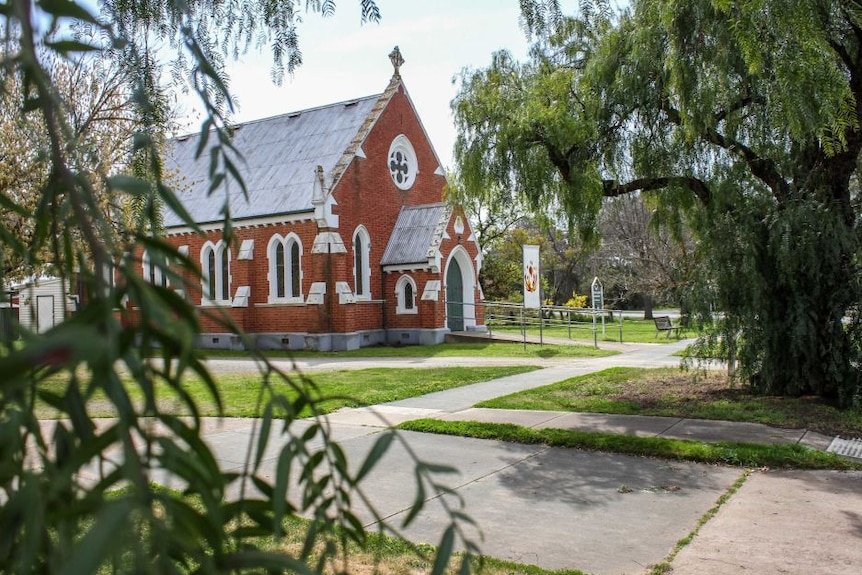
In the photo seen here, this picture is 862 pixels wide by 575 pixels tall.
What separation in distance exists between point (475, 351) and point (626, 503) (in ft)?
53.3

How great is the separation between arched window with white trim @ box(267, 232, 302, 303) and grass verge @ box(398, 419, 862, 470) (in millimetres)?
17241

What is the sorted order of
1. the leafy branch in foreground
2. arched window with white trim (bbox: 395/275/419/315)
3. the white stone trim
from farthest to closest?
1. arched window with white trim (bbox: 395/275/419/315)
2. the white stone trim
3. the leafy branch in foreground

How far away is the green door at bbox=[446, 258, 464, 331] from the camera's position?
27016mm

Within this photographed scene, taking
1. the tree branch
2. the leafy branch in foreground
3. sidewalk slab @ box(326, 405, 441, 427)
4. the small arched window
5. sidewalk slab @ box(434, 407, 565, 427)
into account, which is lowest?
sidewalk slab @ box(326, 405, 441, 427)

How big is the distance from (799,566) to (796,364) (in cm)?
638

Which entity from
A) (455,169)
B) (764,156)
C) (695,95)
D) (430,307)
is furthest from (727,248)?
(430,307)

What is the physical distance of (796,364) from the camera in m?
10.0

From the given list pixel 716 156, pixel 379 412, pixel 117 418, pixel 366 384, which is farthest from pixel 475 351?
pixel 117 418

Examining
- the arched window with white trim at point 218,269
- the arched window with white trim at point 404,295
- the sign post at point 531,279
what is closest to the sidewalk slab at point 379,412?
the sign post at point 531,279

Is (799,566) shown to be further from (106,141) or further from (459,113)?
(106,141)

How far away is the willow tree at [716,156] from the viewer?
30.6 ft

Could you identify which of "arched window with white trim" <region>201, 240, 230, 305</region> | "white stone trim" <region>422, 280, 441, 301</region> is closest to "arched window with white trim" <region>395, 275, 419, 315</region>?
"white stone trim" <region>422, 280, 441, 301</region>

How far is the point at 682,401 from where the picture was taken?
10.6 meters

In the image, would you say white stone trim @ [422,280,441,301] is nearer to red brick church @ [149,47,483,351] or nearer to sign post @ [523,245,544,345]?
red brick church @ [149,47,483,351]
